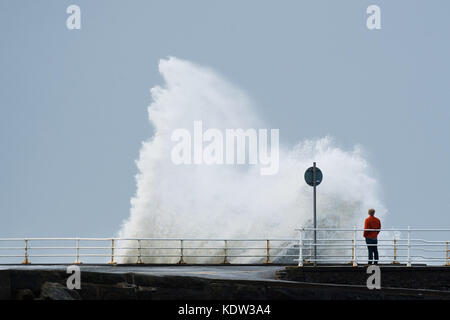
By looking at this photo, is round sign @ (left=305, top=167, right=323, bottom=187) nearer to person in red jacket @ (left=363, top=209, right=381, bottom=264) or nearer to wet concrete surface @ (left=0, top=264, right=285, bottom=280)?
person in red jacket @ (left=363, top=209, right=381, bottom=264)

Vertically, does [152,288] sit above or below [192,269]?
above

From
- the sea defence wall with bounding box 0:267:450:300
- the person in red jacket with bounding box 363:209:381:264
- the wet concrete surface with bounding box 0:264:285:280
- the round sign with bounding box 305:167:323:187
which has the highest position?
the round sign with bounding box 305:167:323:187

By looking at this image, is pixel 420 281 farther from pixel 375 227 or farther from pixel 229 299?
pixel 229 299

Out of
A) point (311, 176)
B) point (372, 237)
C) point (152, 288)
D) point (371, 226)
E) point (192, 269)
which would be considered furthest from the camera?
point (192, 269)

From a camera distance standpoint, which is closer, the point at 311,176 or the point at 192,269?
the point at 311,176

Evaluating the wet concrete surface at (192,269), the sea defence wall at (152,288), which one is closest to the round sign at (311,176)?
the wet concrete surface at (192,269)

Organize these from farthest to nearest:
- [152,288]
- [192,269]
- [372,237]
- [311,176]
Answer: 1. [192,269]
2. [311,176]
3. [372,237]
4. [152,288]

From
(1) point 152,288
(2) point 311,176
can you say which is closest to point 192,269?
(2) point 311,176

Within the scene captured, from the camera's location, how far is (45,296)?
18.1 metres

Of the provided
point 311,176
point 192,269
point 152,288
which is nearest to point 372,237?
point 311,176

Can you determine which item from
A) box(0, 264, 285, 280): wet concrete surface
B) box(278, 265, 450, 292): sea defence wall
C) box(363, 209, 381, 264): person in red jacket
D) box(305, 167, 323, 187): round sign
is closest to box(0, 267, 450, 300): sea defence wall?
box(0, 264, 285, 280): wet concrete surface

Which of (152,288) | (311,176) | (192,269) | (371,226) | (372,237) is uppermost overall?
(311,176)

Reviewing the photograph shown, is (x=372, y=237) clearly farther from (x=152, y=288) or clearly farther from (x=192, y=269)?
(x=152, y=288)

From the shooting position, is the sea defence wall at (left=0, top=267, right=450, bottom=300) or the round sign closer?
the sea defence wall at (left=0, top=267, right=450, bottom=300)
